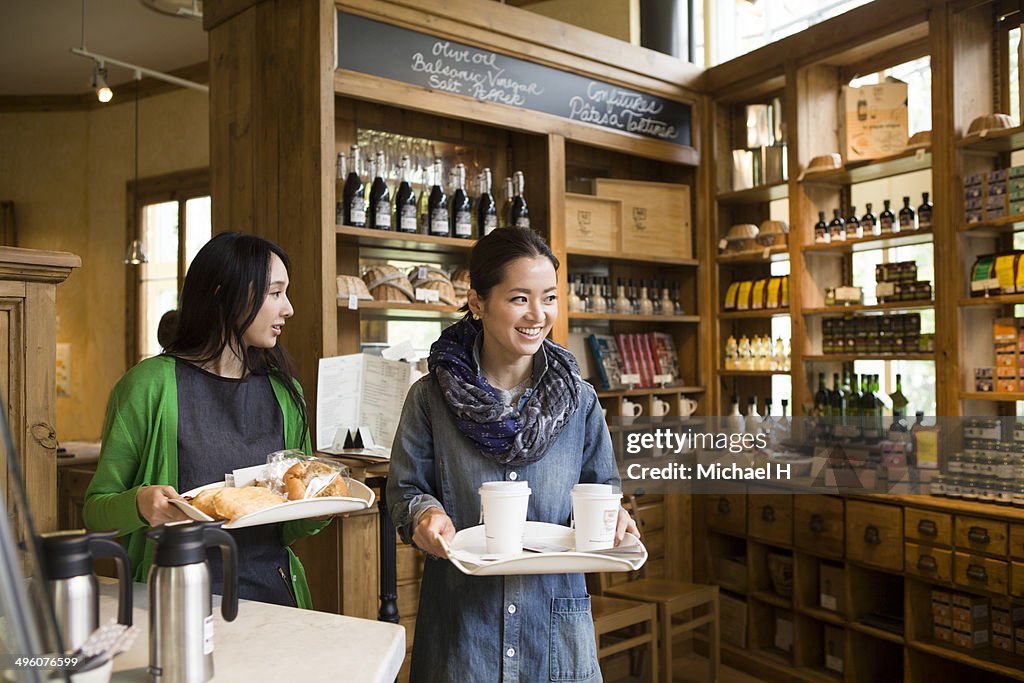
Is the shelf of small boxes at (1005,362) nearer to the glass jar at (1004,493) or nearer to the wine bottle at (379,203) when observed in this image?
the glass jar at (1004,493)

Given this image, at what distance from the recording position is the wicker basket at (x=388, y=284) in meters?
3.56

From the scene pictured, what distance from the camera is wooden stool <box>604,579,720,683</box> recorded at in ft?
12.1

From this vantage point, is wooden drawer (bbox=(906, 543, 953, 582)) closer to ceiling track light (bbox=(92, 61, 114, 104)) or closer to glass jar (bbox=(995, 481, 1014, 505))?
glass jar (bbox=(995, 481, 1014, 505))

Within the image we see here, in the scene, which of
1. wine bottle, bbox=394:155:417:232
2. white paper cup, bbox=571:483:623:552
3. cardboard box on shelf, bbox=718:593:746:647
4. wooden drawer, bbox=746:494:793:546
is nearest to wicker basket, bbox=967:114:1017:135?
wooden drawer, bbox=746:494:793:546

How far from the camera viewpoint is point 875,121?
157 inches

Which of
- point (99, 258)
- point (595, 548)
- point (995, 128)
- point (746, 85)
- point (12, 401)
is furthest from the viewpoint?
point (99, 258)

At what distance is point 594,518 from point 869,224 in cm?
292

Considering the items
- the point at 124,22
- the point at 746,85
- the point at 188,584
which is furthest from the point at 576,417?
the point at 124,22

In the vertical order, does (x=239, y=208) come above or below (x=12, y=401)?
above

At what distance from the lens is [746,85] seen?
4516 mm

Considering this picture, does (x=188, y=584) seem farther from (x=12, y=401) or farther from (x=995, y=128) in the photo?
(x=995, y=128)

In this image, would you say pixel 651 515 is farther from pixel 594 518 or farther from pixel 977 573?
pixel 594 518

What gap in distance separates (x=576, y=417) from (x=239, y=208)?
2.22 meters

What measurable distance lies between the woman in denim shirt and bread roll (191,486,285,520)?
25 centimetres
